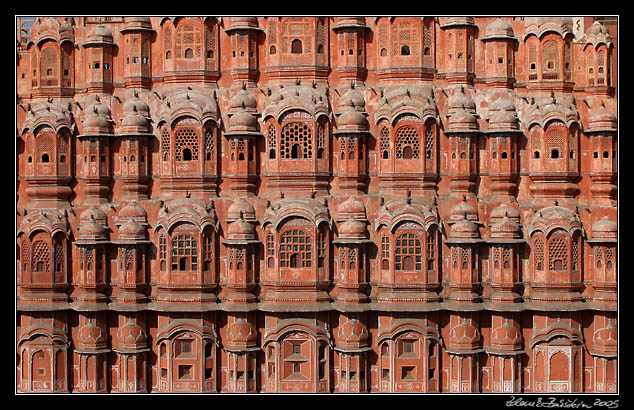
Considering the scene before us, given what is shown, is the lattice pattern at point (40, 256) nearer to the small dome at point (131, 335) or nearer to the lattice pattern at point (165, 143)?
the small dome at point (131, 335)

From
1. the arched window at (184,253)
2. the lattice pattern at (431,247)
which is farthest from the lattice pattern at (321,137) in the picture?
the arched window at (184,253)

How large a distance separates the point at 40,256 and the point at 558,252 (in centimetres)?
1831

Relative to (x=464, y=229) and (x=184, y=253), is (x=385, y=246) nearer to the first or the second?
(x=464, y=229)

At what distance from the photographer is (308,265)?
28.8m

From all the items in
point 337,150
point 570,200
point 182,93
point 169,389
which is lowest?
point 169,389

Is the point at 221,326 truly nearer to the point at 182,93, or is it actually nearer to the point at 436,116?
the point at 182,93

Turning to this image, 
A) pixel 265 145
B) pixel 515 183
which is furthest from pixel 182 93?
pixel 515 183

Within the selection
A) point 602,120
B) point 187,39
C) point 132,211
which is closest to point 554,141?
point 602,120

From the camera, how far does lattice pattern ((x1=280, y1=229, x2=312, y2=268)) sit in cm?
2875

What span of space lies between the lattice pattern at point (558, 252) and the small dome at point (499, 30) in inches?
290

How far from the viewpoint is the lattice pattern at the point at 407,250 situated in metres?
28.8

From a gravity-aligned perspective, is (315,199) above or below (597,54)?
below

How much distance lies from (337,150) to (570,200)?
27.7 feet

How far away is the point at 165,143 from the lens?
97.5ft
